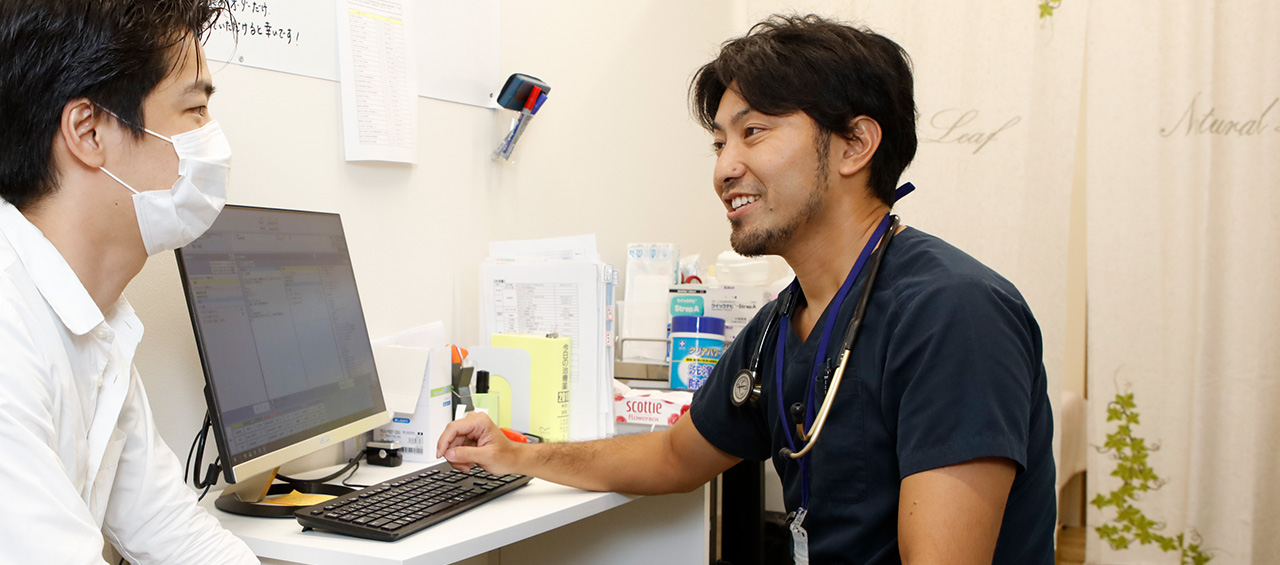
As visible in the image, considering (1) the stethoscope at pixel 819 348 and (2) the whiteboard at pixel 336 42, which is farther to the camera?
(2) the whiteboard at pixel 336 42

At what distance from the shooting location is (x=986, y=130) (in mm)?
2471

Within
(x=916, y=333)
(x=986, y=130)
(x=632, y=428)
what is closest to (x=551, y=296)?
(x=632, y=428)

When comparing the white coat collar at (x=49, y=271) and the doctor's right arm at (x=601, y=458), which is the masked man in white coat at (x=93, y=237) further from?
the doctor's right arm at (x=601, y=458)

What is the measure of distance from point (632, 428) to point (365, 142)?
2.68 feet

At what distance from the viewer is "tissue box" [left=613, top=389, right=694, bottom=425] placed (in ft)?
6.09

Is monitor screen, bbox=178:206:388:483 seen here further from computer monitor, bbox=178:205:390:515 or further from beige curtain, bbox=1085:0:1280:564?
beige curtain, bbox=1085:0:1280:564

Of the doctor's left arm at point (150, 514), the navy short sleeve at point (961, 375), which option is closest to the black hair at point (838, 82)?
the navy short sleeve at point (961, 375)

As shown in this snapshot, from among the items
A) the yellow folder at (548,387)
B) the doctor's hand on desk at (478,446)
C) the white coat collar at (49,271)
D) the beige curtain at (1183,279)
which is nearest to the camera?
the white coat collar at (49,271)

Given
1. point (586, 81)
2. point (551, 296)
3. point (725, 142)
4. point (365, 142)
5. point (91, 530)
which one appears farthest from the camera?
point (586, 81)

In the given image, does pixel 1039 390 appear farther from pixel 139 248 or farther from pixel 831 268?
pixel 139 248

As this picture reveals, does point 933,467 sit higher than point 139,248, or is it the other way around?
point 139,248

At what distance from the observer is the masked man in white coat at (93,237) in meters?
0.80

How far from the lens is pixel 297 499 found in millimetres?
1347

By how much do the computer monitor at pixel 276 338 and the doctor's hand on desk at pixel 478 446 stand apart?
14 centimetres
